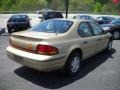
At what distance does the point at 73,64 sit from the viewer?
604cm

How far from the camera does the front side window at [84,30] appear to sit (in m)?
6.36

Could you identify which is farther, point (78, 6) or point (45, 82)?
point (78, 6)

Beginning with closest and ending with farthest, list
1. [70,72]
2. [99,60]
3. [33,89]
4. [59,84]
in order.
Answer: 1. [33,89]
2. [59,84]
3. [70,72]
4. [99,60]

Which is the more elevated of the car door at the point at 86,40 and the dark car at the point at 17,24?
the car door at the point at 86,40

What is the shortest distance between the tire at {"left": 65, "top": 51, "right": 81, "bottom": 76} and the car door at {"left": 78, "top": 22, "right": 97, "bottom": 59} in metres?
0.33

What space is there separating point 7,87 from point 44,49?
4.00 feet

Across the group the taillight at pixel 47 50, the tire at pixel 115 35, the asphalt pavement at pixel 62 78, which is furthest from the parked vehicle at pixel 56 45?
the tire at pixel 115 35

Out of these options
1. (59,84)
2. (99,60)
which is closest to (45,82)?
(59,84)

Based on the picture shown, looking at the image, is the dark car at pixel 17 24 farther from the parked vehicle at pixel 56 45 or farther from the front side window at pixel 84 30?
the front side window at pixel 84 30

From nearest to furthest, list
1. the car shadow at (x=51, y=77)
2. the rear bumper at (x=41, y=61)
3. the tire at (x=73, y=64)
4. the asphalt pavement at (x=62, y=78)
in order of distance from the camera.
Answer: the rear bumper at (x=41, y=61) → the asphalt pavement at (x=62, y=78) → the car shadow at (x=51, y=77) → the tire at (x=73, y=64)

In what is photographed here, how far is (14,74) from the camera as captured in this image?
618cm

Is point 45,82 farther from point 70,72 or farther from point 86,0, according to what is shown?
point 86,0

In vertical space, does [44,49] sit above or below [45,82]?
above

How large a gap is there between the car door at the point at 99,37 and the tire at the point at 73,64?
1214mm
